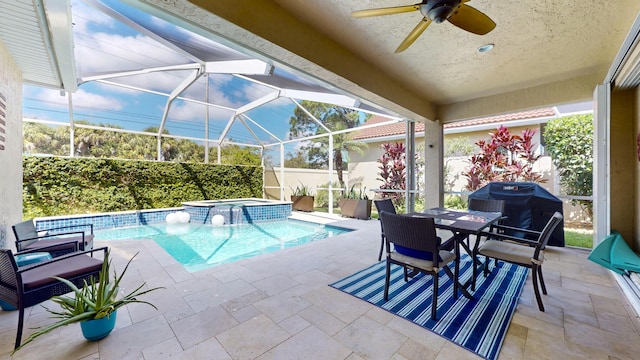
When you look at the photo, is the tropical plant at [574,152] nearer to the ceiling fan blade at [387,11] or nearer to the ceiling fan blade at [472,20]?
the ceiling fan blade at [472,20]

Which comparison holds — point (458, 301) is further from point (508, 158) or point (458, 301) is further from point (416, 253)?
point (508, 158)

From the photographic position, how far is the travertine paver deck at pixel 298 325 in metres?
1.87

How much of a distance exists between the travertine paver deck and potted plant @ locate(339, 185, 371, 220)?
15.3 feet

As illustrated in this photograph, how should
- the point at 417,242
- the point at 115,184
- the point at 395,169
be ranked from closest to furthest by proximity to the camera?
the point at 417,242 → the point at 115,184 → the point at 395,169

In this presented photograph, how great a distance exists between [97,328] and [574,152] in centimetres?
960

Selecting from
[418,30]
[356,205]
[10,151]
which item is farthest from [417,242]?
[356,205]

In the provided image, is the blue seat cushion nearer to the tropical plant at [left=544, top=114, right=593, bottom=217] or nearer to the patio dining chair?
the patio dining chair

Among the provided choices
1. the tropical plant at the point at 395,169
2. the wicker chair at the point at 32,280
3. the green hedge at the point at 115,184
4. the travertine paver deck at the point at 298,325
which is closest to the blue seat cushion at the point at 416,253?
→ the travertine paver deck at the point at 298,325

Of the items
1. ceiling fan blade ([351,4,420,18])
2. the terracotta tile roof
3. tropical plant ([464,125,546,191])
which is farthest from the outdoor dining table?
tropical plant ([464,125,546,191])

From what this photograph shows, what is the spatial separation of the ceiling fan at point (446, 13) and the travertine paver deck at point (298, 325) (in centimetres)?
268

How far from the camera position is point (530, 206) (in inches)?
178

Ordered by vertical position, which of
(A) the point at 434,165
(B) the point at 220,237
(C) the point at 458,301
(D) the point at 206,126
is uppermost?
(D) the point at 206,126

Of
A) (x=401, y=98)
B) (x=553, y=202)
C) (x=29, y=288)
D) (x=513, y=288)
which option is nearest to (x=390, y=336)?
(x=513, y=288)

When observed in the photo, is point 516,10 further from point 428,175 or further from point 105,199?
point 105,199
